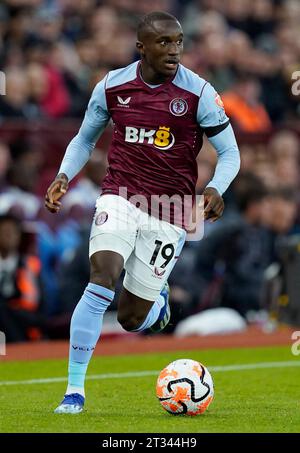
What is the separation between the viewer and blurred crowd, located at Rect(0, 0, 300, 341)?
13.2 metres

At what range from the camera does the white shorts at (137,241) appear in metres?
7.94

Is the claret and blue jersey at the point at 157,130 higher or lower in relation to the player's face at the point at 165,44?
lower

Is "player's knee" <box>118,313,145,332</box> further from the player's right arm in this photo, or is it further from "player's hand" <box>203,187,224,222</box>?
"player's hand" <box>203,187,224,222</box>

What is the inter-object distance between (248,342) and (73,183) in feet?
10.1

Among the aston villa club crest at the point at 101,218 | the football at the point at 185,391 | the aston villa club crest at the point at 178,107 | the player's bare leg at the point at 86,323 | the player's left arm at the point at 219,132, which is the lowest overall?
the football at the point at 185,391

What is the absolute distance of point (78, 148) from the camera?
8.46m

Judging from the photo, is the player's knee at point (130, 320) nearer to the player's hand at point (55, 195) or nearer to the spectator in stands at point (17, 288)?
the player's hand at point (55, 195)

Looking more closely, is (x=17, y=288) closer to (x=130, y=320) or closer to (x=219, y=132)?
(x=130, y=320)

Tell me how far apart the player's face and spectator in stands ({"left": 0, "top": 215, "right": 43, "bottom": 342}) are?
507 cm

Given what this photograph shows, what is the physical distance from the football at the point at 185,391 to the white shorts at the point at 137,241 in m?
0.81

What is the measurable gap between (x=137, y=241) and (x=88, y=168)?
6.38 metres
